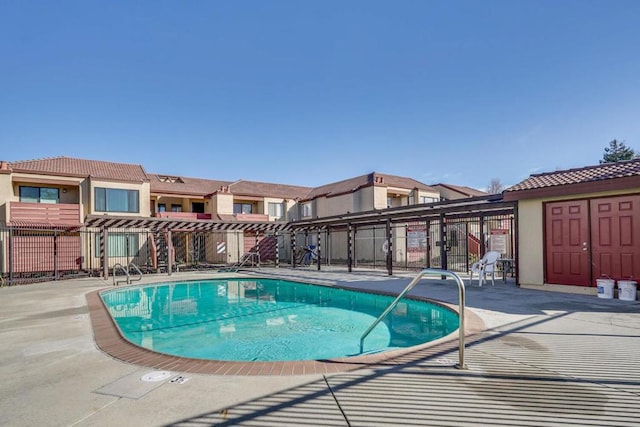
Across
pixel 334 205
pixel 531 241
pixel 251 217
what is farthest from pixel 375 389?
pixel 251 217

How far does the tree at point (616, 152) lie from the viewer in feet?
95.7

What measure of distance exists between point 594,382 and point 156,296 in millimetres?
12725

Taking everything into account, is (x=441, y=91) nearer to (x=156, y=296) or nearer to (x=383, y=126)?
(x=383, y=126)

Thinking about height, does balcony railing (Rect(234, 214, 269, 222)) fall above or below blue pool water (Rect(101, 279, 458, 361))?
above

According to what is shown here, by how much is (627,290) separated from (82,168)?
27.3m

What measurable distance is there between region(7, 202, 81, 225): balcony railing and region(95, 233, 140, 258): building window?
6.15 feet

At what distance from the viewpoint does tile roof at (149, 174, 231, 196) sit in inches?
1016

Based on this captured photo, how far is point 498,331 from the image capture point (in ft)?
16.8

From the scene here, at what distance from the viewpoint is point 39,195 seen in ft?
68.7

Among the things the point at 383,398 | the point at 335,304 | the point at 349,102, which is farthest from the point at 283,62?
the point at 383,398

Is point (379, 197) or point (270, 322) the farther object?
point (379, 197)

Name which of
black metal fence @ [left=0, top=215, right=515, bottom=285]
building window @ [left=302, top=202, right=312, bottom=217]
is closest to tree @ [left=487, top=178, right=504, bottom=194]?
black metal fence @ [left=0, top=215, right=515, bottom=285]

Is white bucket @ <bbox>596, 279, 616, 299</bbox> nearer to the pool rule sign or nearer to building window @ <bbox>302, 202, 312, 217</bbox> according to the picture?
the pool rule sign

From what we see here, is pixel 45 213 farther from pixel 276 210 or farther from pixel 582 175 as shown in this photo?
pixel 582 175
